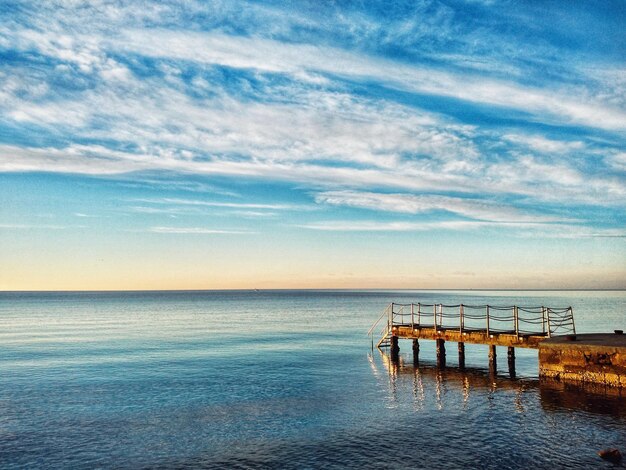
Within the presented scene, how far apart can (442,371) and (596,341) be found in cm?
1145

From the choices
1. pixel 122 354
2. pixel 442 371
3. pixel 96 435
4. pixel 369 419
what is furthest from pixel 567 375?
pixel 122 354

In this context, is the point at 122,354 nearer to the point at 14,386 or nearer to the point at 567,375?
the point at 14,386

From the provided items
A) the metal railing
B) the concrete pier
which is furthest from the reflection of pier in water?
the metal railing

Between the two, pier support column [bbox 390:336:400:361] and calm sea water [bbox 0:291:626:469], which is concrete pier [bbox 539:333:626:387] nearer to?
calm sea water [bbox 0:291:626:469]

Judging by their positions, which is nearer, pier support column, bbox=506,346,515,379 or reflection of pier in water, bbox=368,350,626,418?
reflection of pier in water, bbox=368,350,626,418

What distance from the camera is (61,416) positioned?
24062 mm

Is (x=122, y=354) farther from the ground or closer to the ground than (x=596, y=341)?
closer to the ground

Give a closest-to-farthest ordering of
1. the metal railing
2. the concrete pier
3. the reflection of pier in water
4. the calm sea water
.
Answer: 1. the calm sea water
2. the reflection of pier in water
3. the concrete pier
4. the metal railing

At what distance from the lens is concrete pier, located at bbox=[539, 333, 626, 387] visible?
25844 millimetres

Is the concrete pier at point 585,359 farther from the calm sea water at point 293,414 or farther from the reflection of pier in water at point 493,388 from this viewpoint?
the calm sea water at point 293,414

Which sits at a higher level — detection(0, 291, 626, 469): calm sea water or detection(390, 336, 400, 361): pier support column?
detection(390, 336, 400, 361): pier support column

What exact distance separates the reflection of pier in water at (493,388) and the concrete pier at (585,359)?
1.66ft

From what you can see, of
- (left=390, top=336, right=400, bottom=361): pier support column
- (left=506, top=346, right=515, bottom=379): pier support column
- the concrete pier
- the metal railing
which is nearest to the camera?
the concrete pier

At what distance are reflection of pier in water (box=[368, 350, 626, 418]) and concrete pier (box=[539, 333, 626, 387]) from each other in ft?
1.66
